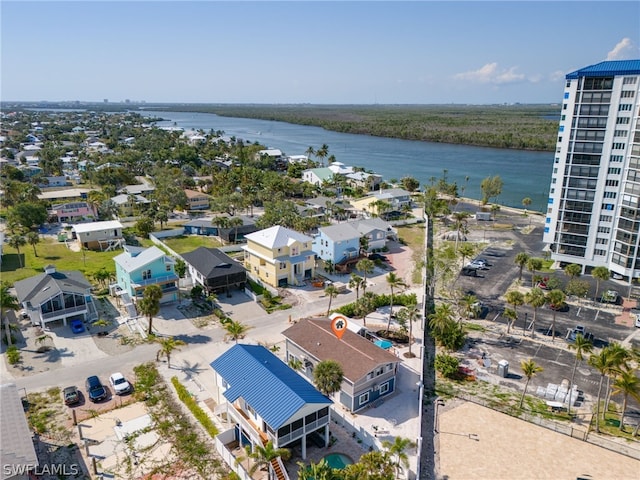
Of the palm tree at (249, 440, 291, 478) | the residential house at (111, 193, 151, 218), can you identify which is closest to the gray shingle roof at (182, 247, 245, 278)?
the palm tree at (249, 440, 291, 478)

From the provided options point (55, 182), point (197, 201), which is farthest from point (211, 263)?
point (55, 182)

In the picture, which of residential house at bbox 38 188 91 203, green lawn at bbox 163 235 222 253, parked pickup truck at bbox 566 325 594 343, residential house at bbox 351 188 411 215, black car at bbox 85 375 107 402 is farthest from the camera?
residential house at bbox 38 188 91 203

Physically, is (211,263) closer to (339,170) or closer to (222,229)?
(222,229)

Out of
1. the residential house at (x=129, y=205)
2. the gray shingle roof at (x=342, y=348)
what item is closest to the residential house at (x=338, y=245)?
the gray shingle roof at (x=342, y=348)

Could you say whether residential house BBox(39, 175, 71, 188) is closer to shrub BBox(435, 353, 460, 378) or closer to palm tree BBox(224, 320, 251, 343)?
palm tree BBox(224, 320, 251, 343)

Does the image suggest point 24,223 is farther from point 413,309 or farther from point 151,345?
A: point 413,309

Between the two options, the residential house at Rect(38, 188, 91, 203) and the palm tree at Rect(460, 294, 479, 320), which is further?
the residential house at Rect(38, 188, 91, 203)

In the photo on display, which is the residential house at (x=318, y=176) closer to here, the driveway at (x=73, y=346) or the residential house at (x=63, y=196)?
the residential house at (x=63, y=196)
